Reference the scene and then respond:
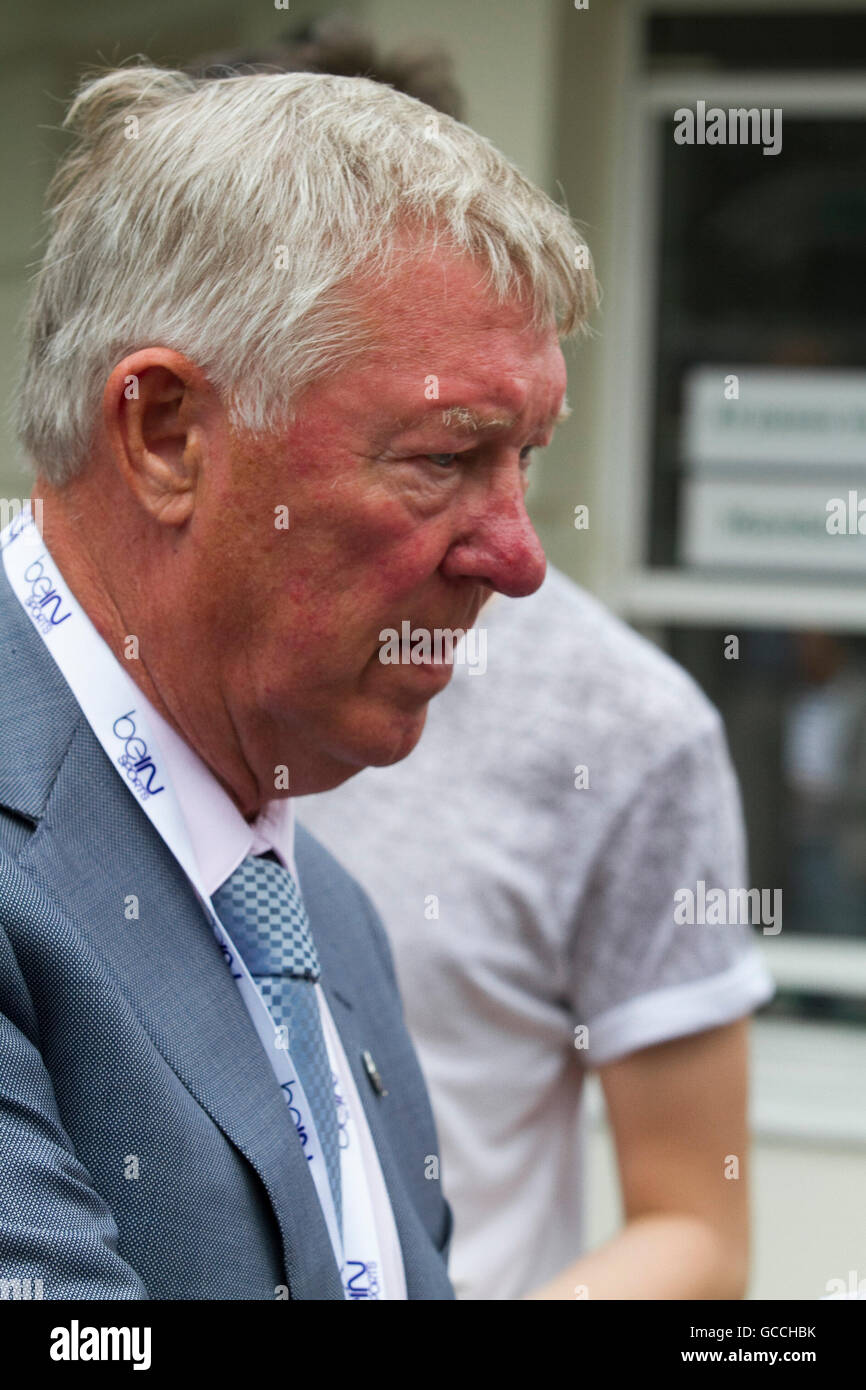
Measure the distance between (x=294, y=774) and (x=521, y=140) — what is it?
3.12 metres

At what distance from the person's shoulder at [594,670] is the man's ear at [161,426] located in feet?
2.85

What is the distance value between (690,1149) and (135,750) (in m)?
1.05

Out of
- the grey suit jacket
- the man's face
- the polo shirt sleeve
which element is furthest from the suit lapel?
the polo shirt sleeve

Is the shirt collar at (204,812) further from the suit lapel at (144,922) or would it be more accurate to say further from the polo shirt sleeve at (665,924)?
the polo shirt sleeve at (665,924)

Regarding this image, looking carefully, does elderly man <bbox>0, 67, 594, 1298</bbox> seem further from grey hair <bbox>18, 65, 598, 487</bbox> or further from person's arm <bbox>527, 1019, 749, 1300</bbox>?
person's arm <bbox>527, 1019, 749, 1300</bbox>

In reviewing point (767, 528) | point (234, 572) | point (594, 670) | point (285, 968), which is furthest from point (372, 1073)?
point (767, 528)

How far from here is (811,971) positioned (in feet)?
15.0

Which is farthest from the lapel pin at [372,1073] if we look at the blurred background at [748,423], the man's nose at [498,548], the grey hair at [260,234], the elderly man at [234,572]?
the blurred background at [748,423]

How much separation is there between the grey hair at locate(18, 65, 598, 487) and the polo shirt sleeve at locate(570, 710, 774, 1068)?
0.84 m

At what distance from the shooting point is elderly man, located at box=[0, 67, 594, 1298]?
3.35 ft
